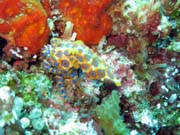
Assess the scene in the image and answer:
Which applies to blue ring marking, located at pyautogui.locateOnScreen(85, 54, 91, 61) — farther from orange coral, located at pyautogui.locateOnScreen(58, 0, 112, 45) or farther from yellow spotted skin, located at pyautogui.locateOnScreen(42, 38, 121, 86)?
orange coral, located at pyautogui.locateOnScreen(58, 0, 112, 45)

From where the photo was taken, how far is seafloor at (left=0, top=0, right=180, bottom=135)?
330cm

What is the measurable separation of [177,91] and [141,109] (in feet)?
2.45

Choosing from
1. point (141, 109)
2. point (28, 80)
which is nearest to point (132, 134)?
point (141, 109)

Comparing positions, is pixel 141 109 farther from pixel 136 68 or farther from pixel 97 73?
pixel 97 73

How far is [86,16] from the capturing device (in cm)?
384

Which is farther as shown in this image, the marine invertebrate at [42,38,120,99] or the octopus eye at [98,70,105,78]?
the octopus eye at [98,70,105,78]

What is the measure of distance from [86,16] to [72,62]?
0.81m

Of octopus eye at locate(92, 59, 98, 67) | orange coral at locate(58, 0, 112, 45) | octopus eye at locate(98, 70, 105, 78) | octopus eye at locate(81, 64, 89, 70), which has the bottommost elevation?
octopus eye at locate(98, 70, 105, 78)


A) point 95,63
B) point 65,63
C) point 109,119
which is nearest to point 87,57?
point 95,63

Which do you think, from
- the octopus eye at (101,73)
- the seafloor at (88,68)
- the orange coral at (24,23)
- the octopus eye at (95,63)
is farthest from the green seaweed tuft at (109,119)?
the orange coral at (24,23)

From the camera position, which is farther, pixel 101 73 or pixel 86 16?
pixel 86 16

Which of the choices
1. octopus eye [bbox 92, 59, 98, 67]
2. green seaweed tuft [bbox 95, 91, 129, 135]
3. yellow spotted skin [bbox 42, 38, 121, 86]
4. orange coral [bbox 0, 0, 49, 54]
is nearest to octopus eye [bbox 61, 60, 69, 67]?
yellow spotted skin [bbox 42, 38, 121, 86]

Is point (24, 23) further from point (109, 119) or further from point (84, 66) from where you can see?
point (109, 119)

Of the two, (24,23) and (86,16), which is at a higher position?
(86,16)
